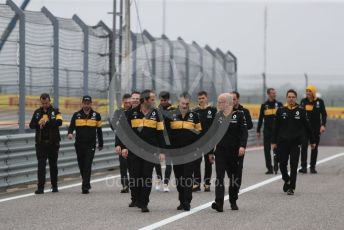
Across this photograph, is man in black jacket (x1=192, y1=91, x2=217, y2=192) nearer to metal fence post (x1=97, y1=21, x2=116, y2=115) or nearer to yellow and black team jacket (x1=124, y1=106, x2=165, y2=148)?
yellow and black team jacket (x1=124, y1=106, x2=165, y2=148)

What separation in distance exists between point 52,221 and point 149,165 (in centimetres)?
199

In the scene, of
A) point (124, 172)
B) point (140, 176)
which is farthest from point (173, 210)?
point (124, 172)

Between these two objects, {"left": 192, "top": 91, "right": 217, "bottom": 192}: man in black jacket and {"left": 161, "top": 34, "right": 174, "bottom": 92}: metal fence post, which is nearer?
{"left": 192, "top": 91, "right": 217, "bottom": 192}: man in black jacket

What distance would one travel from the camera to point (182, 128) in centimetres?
1259

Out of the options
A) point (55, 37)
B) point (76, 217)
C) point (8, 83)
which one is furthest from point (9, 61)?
point (76, 217)

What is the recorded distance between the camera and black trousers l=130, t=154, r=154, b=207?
1211 cm

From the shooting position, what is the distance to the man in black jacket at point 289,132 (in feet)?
47.8

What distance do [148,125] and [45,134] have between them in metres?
3.25

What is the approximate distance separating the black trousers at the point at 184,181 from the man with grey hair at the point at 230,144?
0.40 meters

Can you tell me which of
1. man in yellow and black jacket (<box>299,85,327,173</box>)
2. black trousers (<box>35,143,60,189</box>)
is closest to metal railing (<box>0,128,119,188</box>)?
black trousers (<box>35,143,60,189</box>)

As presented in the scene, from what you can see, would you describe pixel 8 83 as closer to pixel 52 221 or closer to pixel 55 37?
pixel 55 37

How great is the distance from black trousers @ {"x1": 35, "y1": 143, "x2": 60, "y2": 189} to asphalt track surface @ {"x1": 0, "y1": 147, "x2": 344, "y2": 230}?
275mm

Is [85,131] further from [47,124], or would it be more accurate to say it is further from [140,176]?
[140,176]

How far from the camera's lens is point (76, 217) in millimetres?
11180
